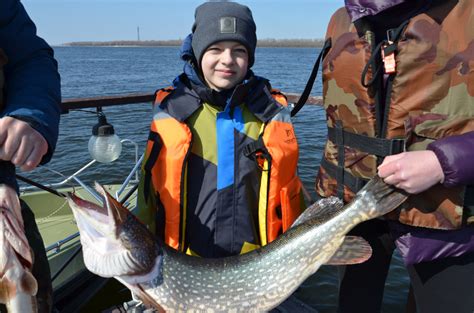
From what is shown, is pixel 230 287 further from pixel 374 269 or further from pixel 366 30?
pixel 366 30

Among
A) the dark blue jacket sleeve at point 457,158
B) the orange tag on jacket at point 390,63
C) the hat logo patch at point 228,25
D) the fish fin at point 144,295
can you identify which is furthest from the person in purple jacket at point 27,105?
the dark blue jacket sleeve at point 457,158

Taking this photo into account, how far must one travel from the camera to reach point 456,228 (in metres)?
2.19

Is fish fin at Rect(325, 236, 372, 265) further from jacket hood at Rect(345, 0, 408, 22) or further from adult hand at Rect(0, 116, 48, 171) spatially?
adult hand at Rect(0, 116, 48, 171)

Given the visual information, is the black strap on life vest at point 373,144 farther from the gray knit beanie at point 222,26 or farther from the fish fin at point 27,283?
the fish fin at point 27,283

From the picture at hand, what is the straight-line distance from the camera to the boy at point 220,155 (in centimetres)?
290

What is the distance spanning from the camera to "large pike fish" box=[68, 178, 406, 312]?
2217mm

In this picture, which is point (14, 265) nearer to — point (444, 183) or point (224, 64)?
point (224, 64)

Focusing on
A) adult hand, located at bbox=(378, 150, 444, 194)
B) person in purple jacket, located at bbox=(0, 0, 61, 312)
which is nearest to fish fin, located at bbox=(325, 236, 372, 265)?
adult hand, located at bbox=(378, 150, 444, 194)

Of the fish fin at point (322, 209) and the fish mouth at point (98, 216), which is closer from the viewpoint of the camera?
the fish mouth at point (98, 216)

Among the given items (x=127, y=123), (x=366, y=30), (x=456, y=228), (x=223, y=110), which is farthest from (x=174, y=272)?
(x=127, y=123)

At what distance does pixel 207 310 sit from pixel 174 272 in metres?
0.35

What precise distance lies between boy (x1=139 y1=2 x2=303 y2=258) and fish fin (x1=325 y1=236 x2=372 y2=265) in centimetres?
62

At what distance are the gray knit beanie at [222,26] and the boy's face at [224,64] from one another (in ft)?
0.19

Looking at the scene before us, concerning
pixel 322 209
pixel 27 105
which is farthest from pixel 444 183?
pixel 27 105
